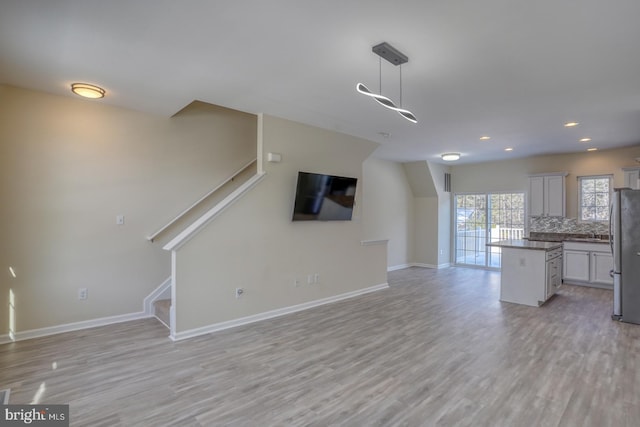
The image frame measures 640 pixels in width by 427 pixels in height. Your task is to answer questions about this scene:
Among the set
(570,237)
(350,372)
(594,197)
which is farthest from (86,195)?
(594,197)

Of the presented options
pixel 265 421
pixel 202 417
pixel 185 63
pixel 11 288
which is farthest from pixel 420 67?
pixel 11 288

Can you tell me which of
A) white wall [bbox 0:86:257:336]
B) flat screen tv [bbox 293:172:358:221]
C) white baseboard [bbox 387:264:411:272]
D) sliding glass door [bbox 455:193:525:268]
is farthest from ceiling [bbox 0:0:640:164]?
white baseboard [bbox 387:264:411:272]

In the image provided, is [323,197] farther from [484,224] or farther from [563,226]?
[563,226]

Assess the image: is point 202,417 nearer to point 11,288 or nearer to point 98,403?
point 98,403

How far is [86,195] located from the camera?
12.9ft

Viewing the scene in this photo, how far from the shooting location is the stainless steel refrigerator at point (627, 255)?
4.22 meters

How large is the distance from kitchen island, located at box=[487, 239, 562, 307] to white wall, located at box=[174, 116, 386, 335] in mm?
2227

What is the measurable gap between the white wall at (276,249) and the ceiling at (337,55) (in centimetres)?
69

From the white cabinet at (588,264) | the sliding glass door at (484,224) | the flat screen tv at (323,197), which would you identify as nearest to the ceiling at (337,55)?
the flat screen tv at (323,197)

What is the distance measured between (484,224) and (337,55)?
7101 millimetres

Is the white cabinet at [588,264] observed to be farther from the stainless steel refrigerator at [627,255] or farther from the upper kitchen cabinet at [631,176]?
the stainless steel refrigerator at [627,255]

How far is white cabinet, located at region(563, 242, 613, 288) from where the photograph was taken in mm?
6073

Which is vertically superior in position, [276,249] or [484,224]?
[484,224]

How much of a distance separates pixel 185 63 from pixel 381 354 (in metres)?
3.38
